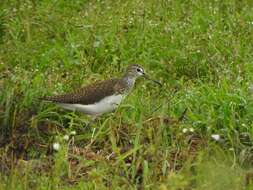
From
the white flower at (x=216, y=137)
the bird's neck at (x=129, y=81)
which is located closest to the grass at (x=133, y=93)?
the white flower at (x=216, y=137)

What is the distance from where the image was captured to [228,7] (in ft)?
42.8

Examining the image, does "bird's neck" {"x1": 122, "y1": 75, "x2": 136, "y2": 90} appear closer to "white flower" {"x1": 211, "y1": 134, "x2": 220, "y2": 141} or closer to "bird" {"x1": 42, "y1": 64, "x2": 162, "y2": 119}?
"bird" {"x1": 42, "y1": 64, "x2": 162, "y2": 119}

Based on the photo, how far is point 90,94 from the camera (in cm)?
997

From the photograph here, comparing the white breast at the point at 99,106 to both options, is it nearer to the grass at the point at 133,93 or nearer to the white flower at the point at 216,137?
the grass at the point at 133,93

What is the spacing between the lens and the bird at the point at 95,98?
9.83 metres

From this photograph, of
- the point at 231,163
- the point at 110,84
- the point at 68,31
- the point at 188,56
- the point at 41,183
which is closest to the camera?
the point at 41,183

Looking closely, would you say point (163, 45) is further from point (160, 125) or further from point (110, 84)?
point (160, 125)

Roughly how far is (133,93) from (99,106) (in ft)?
3.14

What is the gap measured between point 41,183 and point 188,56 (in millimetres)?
4159

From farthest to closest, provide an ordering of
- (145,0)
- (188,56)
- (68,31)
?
(145,0) < (68,31) < (188,56)

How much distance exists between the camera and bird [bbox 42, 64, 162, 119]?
983cm

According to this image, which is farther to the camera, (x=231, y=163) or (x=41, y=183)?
(x=231, y=163)

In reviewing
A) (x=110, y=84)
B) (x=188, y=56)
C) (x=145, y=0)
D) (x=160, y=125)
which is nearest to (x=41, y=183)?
(x=160, y=125)

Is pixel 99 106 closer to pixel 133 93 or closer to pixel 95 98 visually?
pixel 95 98
